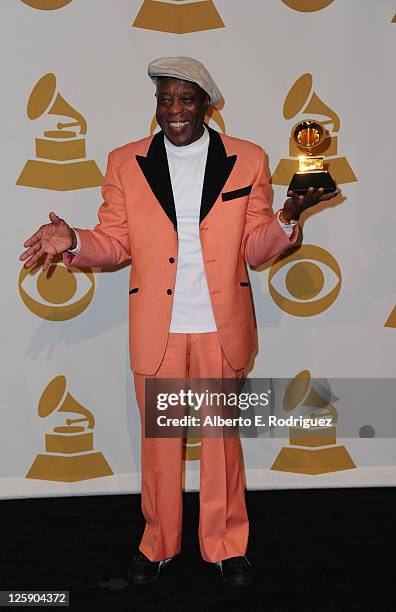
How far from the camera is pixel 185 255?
8.83ft

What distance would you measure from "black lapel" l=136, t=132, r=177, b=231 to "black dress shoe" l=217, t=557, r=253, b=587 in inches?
50.2

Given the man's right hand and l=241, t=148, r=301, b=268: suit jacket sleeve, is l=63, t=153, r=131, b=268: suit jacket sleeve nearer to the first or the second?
the man's right hand

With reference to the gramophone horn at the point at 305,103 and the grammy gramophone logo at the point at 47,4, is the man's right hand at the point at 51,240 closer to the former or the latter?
the grammy gramophone logo at the point at 47,4

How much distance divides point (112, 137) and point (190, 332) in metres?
1.24

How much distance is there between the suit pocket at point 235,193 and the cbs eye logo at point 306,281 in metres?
0.95

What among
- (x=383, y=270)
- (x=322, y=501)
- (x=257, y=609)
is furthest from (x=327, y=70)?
(x=257, y=609)

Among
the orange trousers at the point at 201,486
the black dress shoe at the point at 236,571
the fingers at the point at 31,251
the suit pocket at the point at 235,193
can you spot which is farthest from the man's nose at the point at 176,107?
the black dress shoe at the point at 236,571

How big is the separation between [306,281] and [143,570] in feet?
5.20

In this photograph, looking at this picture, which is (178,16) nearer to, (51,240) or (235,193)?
(235,193)

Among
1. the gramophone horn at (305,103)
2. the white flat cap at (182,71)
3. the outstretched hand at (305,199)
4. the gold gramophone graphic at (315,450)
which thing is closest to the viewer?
the outstretched hand at (305,199)

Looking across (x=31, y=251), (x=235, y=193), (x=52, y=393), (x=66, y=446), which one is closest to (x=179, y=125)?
(x=235, y=193)

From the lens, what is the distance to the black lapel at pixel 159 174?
105 inches

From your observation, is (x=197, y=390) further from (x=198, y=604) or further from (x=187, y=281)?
(x=198, y=604)

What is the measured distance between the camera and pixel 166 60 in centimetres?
256
